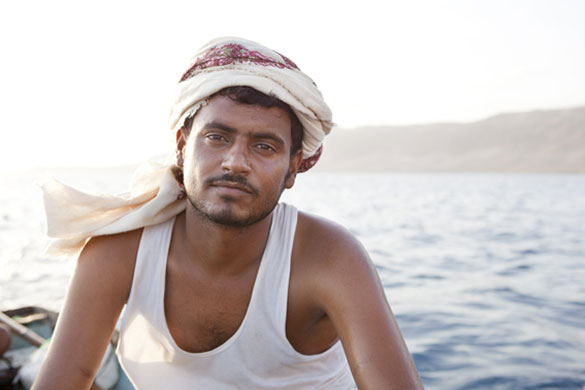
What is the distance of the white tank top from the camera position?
2.18 meters

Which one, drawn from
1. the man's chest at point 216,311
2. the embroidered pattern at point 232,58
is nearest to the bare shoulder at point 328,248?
the man's chest at point 216,311

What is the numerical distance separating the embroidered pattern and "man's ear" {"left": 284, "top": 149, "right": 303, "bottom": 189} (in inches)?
15.1

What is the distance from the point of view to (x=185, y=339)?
226 centimetres

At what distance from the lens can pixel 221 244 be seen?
86.7 inches

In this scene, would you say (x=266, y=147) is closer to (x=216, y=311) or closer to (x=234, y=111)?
(x=234, y=111)

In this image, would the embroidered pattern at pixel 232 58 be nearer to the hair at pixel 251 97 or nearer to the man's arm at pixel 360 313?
the hair at pixel 251 97

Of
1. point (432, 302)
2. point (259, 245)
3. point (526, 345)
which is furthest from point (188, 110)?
point (432, 302)

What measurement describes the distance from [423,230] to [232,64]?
1617cm

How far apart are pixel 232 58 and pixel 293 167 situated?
0.54m

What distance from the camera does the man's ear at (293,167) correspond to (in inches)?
89.6

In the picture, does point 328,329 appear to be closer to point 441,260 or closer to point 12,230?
point 441,260

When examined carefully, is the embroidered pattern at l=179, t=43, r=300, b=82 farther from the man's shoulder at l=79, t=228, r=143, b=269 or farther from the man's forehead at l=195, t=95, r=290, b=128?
the man's shoulder at l=79, t=228, r=143, b=269

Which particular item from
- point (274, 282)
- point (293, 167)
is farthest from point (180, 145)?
point (274, 282)

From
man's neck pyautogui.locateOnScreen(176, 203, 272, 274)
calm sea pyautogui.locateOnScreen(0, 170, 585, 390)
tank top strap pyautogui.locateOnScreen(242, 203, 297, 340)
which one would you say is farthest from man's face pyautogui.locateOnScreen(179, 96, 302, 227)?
calm sea pyautogui.locateOnScreen(0, 170, 585, 390)
